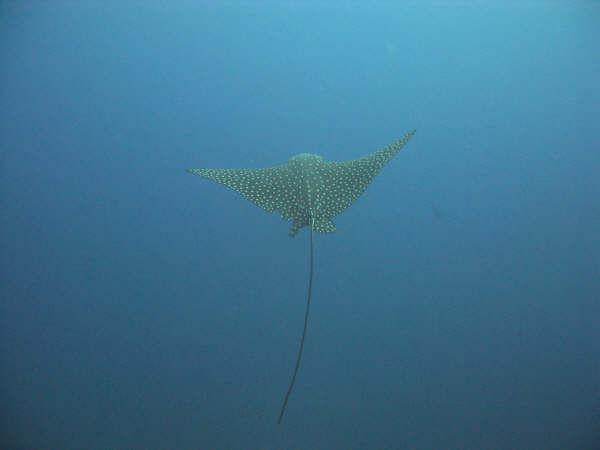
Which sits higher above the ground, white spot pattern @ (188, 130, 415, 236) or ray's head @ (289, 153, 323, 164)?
ray's head @ (289, 153, 323, 164)

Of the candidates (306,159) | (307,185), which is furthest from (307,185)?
(306,159)

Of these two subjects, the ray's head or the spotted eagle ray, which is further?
the ray's head

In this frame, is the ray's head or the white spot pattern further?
the ray's head

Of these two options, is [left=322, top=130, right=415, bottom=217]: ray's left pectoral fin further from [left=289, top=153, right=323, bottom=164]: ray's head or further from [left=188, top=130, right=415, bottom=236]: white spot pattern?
[left=289, top=153, right=323, bottom=164]: ray's head

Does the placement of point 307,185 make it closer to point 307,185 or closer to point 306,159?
point 307,185

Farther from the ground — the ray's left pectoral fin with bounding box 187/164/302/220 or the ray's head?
the ray's head

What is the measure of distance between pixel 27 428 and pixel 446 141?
4931mm

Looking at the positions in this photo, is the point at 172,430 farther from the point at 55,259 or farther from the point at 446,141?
the point at 446,141

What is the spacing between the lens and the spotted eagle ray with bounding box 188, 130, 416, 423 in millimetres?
2404

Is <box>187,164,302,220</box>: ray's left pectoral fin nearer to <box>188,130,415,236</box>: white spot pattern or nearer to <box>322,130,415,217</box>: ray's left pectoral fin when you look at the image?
<box>188,130,415,236</box>: white spot pattern

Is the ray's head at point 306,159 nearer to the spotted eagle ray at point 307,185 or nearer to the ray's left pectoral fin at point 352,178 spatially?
the spotted eagle ray at point 307,185

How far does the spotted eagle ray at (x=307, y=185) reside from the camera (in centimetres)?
240

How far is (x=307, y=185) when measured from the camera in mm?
2457

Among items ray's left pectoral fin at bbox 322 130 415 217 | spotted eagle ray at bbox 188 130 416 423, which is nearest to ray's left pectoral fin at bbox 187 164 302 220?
spotted eagle ray at bbox 188 130 416 423
